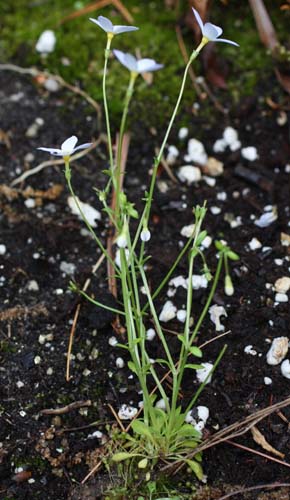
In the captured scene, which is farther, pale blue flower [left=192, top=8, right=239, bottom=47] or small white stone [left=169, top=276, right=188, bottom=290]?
small white stone [left=169, top=276, right=188, bottom=290]

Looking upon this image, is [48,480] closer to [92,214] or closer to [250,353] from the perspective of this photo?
[250,353]

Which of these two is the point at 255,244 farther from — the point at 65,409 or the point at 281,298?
the point at 65,409

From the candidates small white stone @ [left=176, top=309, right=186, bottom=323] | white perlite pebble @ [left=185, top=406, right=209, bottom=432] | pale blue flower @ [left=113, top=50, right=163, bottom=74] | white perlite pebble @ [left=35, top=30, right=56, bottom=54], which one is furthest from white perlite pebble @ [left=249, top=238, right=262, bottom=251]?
white perlite pebble @ [left=35, top=30, right=56, bottom=54]

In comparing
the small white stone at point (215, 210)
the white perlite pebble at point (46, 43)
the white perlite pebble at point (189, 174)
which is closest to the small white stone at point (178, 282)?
the small white stone at point (215, 210)

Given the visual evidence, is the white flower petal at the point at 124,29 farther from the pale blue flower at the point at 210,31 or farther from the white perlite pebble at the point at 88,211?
the white perlite pebble at the point at 88,211

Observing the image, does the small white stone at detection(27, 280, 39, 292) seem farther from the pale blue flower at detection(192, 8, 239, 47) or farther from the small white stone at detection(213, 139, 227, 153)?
the pale blue flower at detection(192, 8, 239, 47)

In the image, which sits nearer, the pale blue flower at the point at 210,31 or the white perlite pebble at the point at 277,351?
the pale blue flower at the point at 210,31
